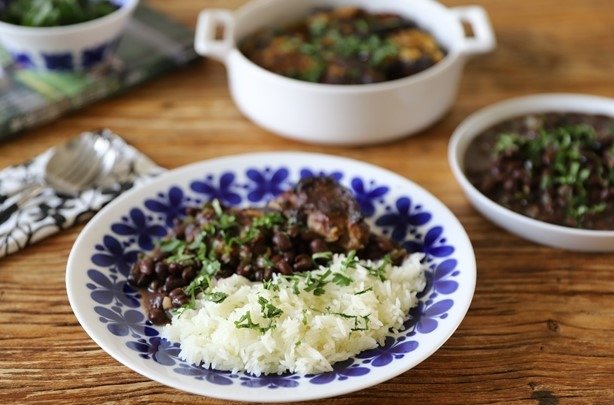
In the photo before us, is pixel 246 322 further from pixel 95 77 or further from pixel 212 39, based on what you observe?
pixel 95 77

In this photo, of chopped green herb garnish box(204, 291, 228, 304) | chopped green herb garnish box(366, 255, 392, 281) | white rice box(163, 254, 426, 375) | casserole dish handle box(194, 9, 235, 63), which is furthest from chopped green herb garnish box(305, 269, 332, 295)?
casserole dish handle box(194, 9, 235, 63)

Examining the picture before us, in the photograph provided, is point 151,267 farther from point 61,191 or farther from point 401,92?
point 401,92

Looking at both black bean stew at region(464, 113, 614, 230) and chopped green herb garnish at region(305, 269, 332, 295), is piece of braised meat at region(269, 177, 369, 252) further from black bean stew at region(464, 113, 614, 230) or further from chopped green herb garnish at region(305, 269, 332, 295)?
black bean stew at region(464, 113, 614, 230)

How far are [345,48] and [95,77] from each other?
108 cm

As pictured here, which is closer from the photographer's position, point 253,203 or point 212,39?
point 253,203

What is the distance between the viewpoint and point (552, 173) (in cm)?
252

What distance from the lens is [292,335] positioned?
1.84 metres

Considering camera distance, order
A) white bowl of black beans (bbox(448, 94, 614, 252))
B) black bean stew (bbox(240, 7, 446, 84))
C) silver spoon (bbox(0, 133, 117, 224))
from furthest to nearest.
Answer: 1. black bean stew (bbox(240, 7, 446, 84))
2. silver spoon (bbox(0, 133, 117, 224))
3. white bowl of black beans (bbox(448, 94, 614, 252))

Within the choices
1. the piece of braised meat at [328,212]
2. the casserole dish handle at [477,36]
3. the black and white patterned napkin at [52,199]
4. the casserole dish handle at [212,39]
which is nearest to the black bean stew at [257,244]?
the piece of braised meat at [328,212]

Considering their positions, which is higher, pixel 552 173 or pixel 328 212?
pixel 328 212

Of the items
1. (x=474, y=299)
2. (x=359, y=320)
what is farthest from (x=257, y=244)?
(x=474, y=299)

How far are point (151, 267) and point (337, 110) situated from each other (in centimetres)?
97

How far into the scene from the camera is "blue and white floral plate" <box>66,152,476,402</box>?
69.8 inches

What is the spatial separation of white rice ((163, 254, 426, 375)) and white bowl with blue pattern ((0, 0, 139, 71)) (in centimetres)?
148
